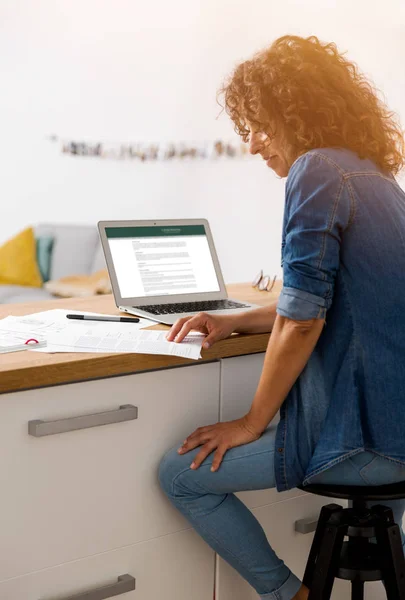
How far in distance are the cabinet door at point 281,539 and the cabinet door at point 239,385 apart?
8 cm

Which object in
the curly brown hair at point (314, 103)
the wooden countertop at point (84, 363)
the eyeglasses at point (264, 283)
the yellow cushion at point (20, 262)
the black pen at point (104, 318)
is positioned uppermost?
the curly brown hair at point (314, 103)

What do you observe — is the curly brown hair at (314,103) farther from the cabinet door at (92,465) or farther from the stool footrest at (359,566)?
the stool footrest at (359,566)

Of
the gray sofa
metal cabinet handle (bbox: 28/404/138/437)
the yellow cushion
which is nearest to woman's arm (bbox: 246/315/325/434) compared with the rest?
metal cabinet handle (bbox: 28/404/138/437)

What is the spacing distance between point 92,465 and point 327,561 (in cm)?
48

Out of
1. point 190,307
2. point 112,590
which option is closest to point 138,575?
point 112,590

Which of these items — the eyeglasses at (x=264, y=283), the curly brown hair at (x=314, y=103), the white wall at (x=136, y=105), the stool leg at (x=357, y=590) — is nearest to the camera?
the curly brown hair at (x=314, y=103)

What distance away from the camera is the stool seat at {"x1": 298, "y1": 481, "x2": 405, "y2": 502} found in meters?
1.40

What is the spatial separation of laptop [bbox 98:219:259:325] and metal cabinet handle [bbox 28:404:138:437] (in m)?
0.41

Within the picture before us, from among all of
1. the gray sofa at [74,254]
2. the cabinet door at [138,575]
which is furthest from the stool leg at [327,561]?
the gray sofa at [74,254]

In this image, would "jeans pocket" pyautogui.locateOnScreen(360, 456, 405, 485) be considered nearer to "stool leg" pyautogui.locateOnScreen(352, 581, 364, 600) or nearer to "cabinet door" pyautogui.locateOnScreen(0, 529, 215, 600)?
"stool leg" pyautogui.locateOnScreen(352, 581, 364, 600)

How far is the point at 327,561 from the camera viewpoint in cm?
144

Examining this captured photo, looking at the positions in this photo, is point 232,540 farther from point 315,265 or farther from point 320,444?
point 315,265

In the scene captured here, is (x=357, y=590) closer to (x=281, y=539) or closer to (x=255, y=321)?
(x=281, y=539)

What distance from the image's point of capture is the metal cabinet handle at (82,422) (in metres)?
1.38
